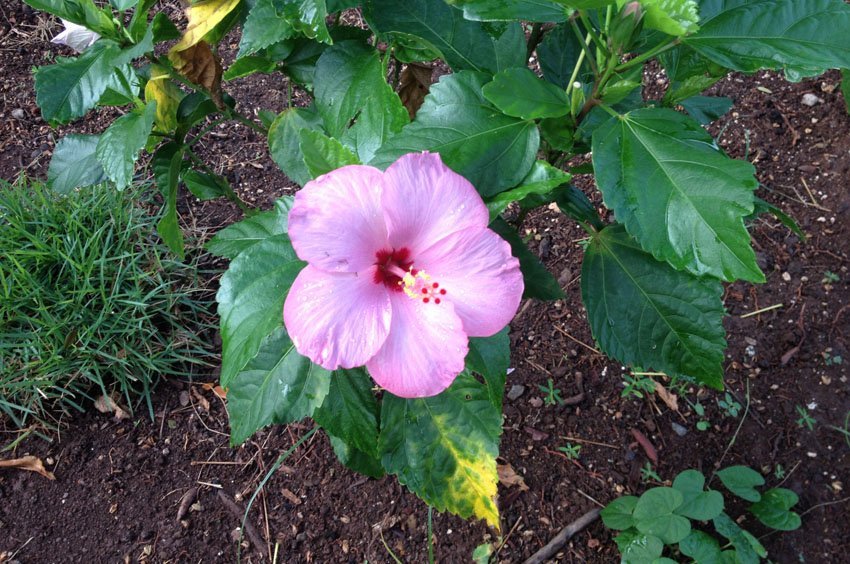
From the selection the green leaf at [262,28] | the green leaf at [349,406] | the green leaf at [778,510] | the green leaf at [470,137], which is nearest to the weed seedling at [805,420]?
the green leaf at [778,510]

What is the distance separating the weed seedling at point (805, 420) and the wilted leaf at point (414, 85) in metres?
1.77

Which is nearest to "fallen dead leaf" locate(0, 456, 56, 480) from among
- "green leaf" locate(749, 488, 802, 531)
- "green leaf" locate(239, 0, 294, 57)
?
"green leaf" locate(239, 0, 294, 57)

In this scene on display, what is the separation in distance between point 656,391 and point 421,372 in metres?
1.62

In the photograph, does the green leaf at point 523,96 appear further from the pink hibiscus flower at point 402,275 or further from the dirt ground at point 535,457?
the dirt ground at point 535,457

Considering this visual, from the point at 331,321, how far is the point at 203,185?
0.99 m

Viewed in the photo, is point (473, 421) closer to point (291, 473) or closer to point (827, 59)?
point (827, 59)

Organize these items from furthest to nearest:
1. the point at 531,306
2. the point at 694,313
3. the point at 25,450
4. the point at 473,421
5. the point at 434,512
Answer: the point at 531,306 → the point at 25,450 → the point at 434,512 → the point at 473,421 → the point at 694,313

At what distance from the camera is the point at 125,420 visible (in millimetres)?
2428

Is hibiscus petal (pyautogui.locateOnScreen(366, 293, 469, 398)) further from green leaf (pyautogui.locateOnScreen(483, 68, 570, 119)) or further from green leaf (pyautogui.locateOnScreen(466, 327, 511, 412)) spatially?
green leaf (pyautogui.locateOnScreen(483, 68, 570, 119))

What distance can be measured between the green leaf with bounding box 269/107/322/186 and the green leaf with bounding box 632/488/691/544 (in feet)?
4.53

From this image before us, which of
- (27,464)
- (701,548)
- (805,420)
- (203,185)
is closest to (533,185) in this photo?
(203,185)

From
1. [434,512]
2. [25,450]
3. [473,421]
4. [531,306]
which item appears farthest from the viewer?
[531,306]

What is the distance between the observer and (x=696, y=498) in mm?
2023

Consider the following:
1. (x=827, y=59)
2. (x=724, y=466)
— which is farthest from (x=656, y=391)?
(x=827, y=59)
